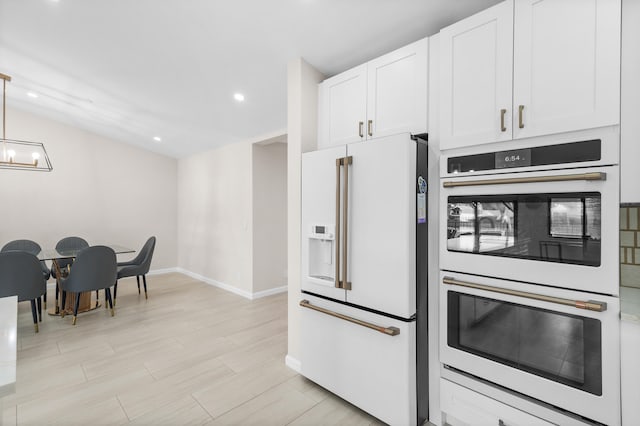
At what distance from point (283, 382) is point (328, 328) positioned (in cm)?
68

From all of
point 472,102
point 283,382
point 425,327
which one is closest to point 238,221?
point 283,382

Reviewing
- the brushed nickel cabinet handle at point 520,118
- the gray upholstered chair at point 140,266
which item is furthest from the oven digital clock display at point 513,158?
the gray upholstered chair at point 140,266

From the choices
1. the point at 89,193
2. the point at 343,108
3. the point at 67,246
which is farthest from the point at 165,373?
the point at 89,193

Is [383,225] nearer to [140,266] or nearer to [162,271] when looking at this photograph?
[140,266]

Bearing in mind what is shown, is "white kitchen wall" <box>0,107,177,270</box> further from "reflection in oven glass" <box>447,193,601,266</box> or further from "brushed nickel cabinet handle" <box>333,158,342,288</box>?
"reflection in oven glass" <box>447,193,601,266</box>

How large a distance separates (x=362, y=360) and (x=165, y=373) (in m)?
1.78

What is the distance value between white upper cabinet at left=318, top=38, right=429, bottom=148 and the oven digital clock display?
50cm

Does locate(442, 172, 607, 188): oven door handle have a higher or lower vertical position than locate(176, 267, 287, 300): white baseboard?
higher

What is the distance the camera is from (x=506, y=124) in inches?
62.2

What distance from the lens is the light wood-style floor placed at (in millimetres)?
2086

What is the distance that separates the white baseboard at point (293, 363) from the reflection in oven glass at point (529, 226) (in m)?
1.68

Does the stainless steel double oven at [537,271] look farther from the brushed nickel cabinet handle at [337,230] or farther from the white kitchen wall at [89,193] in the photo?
the white kitchen wall at [89,193]

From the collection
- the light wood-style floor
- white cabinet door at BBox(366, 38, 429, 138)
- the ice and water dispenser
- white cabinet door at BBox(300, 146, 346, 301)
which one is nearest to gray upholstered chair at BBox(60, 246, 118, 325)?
the light wood-style floor

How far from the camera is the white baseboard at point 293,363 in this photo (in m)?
2.63
